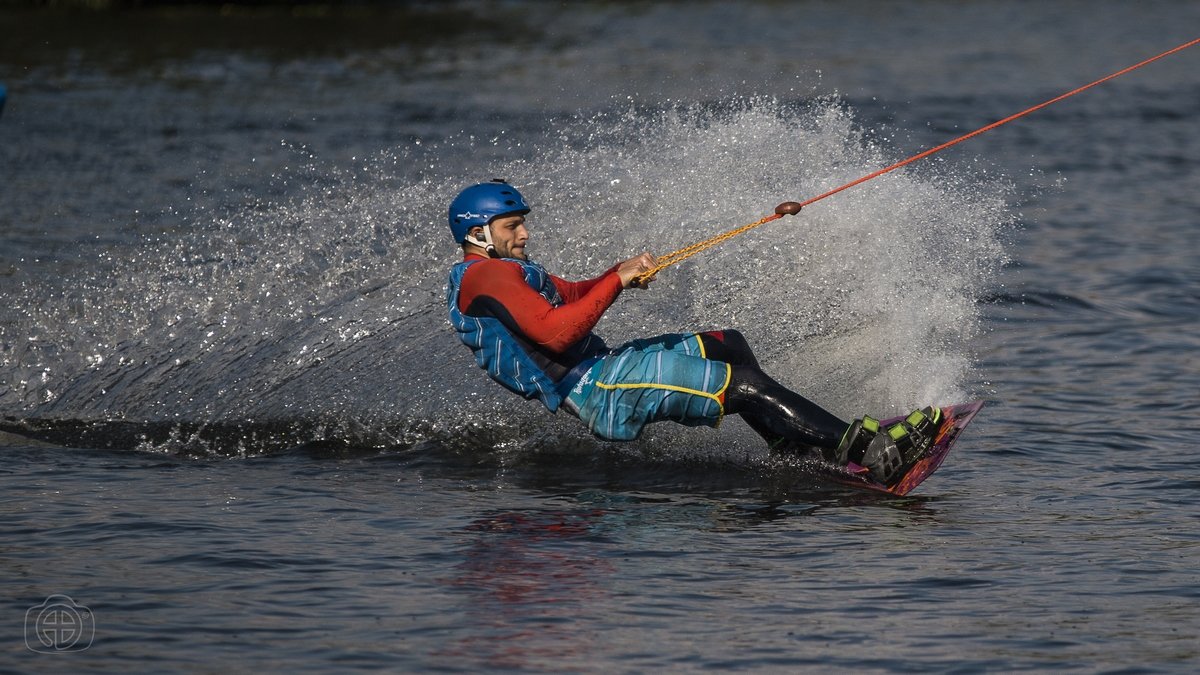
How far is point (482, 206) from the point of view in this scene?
833 centimetres

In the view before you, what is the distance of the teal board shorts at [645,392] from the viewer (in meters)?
8.28

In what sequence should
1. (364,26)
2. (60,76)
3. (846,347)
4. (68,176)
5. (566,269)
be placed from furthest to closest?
(364,26)
(60,76)
(68,176)
(566,269)
(846,347)

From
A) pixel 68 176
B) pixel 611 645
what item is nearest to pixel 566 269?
pixel 611 645

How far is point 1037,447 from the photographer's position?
970cm

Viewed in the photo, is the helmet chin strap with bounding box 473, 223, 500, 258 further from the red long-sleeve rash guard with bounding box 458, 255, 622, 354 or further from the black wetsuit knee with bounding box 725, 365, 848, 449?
the black wetsuit knee with bounding box 725, 365, 848, 449

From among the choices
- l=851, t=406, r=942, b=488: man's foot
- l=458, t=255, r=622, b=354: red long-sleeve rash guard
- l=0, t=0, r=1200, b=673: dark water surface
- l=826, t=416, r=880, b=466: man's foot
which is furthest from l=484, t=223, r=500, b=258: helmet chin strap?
l=851, t=406, r=942, b=488: man's foot

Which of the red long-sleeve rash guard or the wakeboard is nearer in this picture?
the red long-sleeve rash guard

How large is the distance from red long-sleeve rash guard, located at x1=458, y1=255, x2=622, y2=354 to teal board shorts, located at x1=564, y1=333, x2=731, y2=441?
315mm

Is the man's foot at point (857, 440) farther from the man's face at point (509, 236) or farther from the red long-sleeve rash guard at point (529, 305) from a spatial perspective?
the man's face at point (509, 236)

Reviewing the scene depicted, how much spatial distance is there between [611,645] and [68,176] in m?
13.9

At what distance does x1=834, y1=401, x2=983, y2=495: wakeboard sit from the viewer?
846cm

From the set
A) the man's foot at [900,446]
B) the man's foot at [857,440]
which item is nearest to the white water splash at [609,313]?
the man's foot at [857,440]

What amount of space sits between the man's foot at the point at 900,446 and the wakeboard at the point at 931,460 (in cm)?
7

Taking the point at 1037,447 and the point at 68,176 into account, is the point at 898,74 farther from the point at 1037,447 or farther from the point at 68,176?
the point at 1037,447
